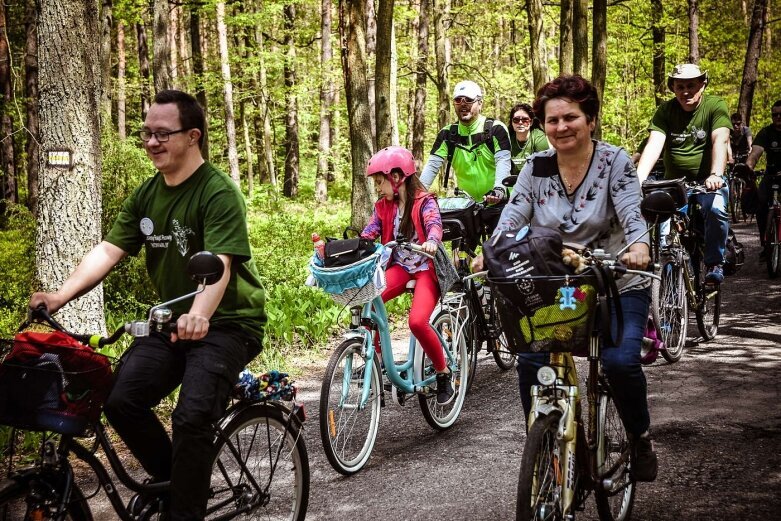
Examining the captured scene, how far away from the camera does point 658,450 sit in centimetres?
546

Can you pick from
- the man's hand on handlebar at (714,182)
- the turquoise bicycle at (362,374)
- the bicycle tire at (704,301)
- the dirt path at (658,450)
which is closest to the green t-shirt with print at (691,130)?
the man's hand on handlebar at (714,182)

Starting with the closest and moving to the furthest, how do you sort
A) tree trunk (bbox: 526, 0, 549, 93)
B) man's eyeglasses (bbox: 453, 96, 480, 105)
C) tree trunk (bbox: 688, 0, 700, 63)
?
man's eyeglasses (bbox: 453, 96, 480, 105)
tree trunk (bbox: 526, 0, 549, 93)
tree trunk (bbox: 688, 0, 700, 63)

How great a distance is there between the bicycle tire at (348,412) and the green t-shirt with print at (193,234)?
147cm

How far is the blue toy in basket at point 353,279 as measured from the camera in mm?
5152

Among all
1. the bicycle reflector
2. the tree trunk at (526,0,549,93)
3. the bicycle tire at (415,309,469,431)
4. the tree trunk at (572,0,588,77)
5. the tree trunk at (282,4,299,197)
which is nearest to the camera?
the bicycle reflector

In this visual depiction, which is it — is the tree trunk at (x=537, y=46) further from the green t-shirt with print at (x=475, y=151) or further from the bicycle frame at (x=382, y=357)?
the bicycle frame at (x=382, y=357)

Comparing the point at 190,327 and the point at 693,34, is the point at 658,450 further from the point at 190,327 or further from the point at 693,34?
the point at 693,34

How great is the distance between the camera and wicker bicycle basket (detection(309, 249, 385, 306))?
16.9 ft

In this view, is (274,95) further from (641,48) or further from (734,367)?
(734,367)

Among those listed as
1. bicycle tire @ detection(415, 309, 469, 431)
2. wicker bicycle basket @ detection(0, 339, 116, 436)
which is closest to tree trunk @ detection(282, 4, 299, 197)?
bicycle tire @ detection(415, 309, 469, 431)

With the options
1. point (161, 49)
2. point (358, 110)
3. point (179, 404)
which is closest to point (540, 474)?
point (179, 404)

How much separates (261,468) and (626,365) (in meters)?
1.84

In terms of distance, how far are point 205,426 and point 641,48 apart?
3257 centimetres

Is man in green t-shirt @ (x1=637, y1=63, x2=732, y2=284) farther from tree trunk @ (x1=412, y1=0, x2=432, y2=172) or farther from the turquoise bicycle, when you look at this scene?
tree trunk @ (x1=412, y1=0, x2=432, y2=172)
